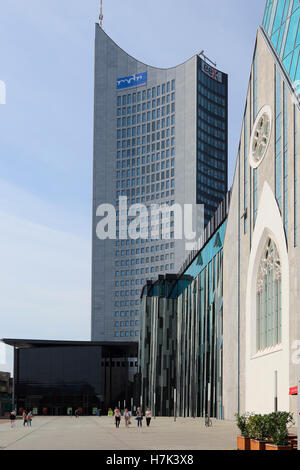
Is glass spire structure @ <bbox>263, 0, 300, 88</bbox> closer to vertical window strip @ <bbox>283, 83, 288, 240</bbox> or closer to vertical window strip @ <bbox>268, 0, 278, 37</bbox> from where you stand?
vertical window strip @ <bbox>268, 0, 278, 37</bbox>

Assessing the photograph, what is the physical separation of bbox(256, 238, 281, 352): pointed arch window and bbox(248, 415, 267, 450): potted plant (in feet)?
78.6

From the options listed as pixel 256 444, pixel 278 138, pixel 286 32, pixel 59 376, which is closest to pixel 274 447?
pixel 256 444

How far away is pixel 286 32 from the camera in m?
51.1

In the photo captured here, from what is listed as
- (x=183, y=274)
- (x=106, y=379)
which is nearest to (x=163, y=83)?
(x=106, y=379)

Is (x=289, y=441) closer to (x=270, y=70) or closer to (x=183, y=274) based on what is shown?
(x=270, y=70)

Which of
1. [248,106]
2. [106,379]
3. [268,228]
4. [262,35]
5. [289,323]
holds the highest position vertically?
[262,35]

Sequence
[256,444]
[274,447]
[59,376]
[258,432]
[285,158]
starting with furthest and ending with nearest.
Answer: [59,376] → [285,158] → [258,432] → [256,444] → [274,447]

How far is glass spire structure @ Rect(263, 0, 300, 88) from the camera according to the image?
4784cm

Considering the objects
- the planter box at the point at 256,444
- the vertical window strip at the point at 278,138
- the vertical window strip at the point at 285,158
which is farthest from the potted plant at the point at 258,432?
the vertical window strip at the point at 278,138

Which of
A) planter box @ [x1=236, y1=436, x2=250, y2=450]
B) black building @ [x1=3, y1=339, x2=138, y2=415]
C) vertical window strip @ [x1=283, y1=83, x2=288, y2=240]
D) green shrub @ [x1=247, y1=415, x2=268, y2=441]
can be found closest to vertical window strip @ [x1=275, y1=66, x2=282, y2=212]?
vertical window strip @ [x1=283, y1=83, x2=288, y2=240]

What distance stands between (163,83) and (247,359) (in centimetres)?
15190

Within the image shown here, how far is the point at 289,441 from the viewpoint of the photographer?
76.0ft

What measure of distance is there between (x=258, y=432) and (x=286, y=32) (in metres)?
35.5

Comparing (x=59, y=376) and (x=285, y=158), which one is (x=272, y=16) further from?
(x=59, y=376)
